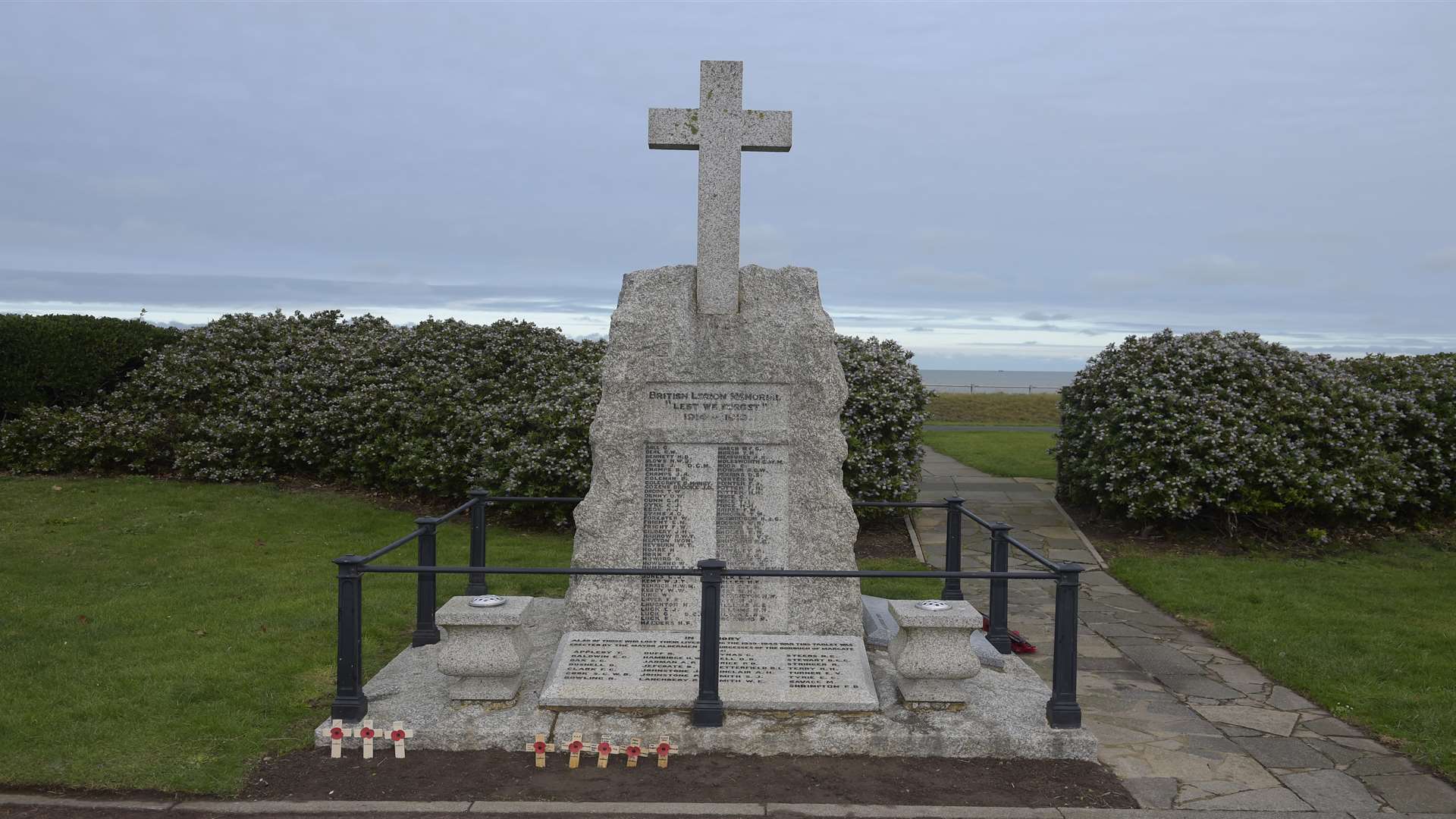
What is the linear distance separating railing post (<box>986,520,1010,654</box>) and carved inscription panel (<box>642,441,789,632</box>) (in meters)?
1.65

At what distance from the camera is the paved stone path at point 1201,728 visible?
Answer: 5.09 m

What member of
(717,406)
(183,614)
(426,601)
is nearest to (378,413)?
(183,614)

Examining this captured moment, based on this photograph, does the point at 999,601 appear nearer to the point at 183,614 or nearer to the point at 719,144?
the point at 719,144

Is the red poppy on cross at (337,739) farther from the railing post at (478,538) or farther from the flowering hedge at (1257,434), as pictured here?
the flowering hedge at (1257,434)

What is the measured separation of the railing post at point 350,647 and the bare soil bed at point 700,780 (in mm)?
242

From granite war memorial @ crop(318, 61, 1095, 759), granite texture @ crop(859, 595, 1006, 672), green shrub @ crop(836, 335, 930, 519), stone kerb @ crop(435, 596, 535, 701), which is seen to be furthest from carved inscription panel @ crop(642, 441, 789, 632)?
green shrub @ crop(836, 335, 930, 519)

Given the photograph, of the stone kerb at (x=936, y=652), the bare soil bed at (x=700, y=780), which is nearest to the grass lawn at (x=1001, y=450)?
the stone kerb at (x=936, y=652)

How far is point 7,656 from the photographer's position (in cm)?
688

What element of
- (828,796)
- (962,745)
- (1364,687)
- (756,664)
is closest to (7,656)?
(756,664)

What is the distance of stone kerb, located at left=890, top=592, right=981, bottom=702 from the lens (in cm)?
573

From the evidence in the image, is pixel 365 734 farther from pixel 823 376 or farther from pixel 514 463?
pixel 514 463

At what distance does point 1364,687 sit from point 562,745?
5206 mm

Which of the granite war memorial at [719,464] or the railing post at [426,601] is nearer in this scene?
the granite war memorial at [719,464]

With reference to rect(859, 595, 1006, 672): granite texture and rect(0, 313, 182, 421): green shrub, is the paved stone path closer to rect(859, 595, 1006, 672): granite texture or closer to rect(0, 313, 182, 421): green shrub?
rect(859, 595, 1006, 672): granite texture
